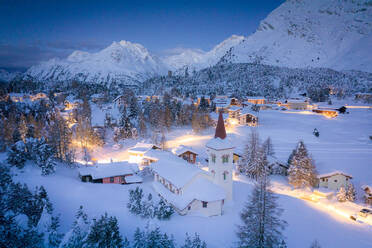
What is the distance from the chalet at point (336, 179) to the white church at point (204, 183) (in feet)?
67.2

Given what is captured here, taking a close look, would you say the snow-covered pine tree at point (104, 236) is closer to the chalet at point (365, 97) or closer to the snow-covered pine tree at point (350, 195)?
the snow-covered pine tree at point (350, 195)

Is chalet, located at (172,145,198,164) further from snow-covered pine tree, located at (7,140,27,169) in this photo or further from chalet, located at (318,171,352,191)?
snow-covered pine tree, located at (7,140,27,169)

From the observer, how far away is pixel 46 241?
14055 millimetres

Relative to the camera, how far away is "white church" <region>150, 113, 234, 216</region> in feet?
78.4

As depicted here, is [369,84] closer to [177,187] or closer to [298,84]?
A: [298,84]

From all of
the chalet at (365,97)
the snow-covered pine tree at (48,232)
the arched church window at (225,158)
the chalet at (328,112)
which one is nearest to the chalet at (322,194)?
the arched church window at (225,158)

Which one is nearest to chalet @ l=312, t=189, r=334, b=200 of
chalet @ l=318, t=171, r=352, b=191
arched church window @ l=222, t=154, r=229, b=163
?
chalet @ l=318, t=171, r=352, b=191

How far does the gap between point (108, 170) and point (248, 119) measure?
48456 millimetres

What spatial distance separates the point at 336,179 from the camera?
124ft

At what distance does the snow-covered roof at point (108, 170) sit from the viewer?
30.8 meters

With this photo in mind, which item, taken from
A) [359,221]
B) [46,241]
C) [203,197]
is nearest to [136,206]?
[203,197]

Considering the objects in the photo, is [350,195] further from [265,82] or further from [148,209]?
[265,82]

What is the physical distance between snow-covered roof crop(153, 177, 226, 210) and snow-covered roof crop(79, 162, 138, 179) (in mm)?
8665

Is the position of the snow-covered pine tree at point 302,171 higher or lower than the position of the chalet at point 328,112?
lower
